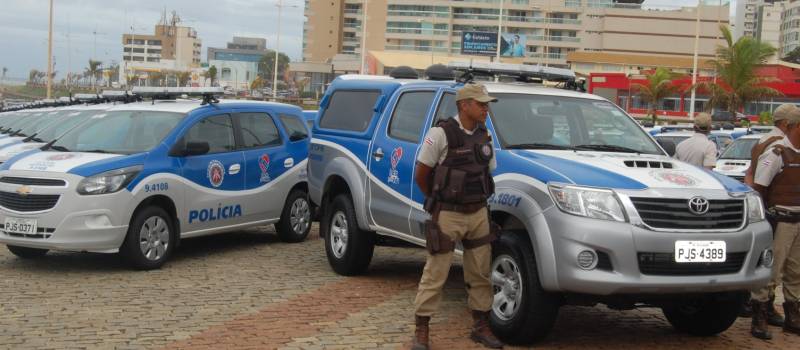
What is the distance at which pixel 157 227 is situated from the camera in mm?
9867

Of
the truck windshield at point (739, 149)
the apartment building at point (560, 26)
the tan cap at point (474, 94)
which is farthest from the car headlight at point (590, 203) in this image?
the apartment building at point (560, 26)

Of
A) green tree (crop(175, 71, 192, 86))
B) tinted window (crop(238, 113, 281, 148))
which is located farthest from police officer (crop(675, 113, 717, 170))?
green tree (crop(175, 71, 192, 86))

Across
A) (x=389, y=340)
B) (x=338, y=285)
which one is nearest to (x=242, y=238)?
(x=338, y=285)

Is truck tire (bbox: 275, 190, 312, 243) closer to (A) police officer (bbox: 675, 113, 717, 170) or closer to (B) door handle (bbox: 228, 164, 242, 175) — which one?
(B) door handle (bbox: 228, 164, 242, 175)

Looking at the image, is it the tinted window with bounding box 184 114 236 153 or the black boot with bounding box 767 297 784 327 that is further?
the tinted window with bounding box 184 114 236 153

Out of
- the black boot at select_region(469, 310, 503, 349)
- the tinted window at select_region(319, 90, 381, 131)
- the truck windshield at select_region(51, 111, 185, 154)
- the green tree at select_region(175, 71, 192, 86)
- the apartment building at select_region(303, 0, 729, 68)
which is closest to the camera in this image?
the black boot at select_region(469, 310, 503, 349)

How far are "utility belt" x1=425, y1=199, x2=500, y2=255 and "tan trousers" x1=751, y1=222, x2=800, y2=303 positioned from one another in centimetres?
231

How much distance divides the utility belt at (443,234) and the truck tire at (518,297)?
0.68 feet

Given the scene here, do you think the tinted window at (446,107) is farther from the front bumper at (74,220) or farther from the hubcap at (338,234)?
the front bumper at (74,220)

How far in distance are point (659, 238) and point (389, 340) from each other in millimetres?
2093

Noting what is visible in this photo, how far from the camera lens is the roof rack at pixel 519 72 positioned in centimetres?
827

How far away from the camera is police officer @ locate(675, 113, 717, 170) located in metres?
8.91

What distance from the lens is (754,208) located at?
6.73 metres

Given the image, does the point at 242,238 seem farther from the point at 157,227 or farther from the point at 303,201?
the point at 157,227
